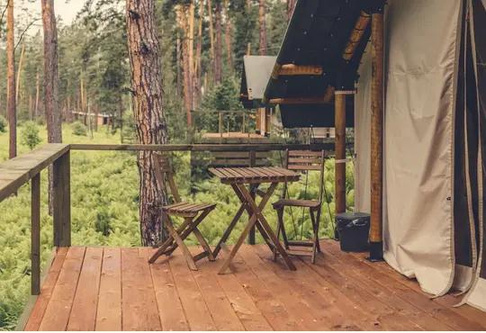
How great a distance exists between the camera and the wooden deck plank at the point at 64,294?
3.54 m

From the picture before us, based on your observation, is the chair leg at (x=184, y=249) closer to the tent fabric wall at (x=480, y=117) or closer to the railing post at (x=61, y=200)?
the railing post at (x=61, y=200)

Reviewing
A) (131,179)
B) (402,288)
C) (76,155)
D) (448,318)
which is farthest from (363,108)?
(76,155)

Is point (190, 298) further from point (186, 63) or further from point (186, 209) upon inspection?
point (186, 63)

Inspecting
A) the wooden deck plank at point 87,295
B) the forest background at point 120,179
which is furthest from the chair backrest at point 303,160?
the wooden deck plank at point 87,295

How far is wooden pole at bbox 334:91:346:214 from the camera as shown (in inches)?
241

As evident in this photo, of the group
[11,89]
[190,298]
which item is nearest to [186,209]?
Result: [190,298]

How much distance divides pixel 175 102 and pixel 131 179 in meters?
2.65

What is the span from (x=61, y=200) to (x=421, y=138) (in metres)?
3.30

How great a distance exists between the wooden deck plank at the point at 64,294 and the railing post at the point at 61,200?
183 mm

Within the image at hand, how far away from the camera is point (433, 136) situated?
441 cm

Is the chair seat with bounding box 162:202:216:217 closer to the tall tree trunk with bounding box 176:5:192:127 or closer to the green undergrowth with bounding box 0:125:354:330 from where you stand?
the green undergrowth with bounding box 0:125:354:330

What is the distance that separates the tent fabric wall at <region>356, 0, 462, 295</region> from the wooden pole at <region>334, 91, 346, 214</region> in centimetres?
82

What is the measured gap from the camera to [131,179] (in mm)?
16781

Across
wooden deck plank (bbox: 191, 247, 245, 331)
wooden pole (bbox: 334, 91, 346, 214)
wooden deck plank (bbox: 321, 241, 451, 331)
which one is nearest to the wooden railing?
wooden pole (bbox: 334, 91, 346, 214)
